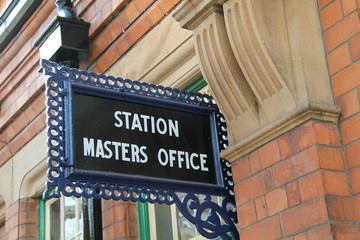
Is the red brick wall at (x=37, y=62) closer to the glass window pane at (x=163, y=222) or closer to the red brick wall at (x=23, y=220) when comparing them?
the red brick wall at (x=23, y=220)

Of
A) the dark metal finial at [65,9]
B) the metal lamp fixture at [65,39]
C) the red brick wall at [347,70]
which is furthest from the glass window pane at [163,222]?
the red brick wall at [347,70]

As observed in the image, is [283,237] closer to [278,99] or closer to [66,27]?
[278,99]

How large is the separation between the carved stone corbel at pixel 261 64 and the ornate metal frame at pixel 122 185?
0.19 metres

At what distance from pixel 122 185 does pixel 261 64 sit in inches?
37.0

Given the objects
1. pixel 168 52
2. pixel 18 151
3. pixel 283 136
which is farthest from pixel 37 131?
pixel 283 136

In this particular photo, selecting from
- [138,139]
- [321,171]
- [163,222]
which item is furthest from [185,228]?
[321,171]

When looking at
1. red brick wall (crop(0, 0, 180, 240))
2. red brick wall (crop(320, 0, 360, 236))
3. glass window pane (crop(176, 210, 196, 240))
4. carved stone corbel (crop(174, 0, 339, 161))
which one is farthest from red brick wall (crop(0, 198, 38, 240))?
red brick wall (crop(320, 0, 360, 236))

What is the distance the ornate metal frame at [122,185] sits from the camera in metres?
3.53

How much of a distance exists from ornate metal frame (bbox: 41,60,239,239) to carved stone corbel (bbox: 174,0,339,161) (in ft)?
0.61

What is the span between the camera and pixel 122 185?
3.65 meters

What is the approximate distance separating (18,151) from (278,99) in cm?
447

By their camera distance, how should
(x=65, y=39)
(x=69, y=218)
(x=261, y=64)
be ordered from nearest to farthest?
(x=261, y=64) → (x=65, y=39) → (x=69, y=218)

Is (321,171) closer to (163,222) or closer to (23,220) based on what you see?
(163,222)

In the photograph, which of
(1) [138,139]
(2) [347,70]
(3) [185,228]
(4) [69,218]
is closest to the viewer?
(2) [347,70]
